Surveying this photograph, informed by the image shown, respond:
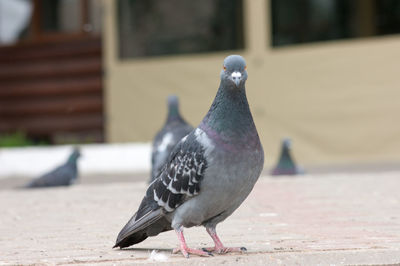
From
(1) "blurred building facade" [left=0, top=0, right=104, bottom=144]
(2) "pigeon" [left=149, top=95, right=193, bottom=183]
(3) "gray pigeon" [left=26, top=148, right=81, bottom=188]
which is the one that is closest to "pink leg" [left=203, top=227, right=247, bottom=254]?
(2) "pigeon" [left=149, top=95, right=193, bottom=183]

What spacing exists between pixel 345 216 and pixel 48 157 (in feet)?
22.6

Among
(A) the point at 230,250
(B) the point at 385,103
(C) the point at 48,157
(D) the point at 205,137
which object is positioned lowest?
(C) the point at 48,157

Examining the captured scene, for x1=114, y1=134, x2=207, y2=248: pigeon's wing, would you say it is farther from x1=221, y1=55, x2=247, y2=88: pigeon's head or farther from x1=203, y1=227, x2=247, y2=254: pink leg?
x1=221, y1=55, x2=247, y2=88: pigeon's head

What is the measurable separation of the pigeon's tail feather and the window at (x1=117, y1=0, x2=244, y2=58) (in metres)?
7.78

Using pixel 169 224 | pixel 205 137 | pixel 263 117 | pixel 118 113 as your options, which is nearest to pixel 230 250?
pixel 169 224

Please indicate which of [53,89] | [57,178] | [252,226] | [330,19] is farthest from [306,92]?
[252,226]

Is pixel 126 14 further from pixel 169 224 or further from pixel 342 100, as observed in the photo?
pixel 169 224

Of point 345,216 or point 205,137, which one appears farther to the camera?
point 345,216

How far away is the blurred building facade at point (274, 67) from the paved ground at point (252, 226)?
3195 mm

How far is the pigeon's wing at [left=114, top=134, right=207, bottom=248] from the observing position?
10.9 ft

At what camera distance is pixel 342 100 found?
415 inches

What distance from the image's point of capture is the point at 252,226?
4.60m

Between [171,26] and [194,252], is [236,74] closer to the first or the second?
[194,252]

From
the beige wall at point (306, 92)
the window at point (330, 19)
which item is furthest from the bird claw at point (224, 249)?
the window at point (330, 19)
